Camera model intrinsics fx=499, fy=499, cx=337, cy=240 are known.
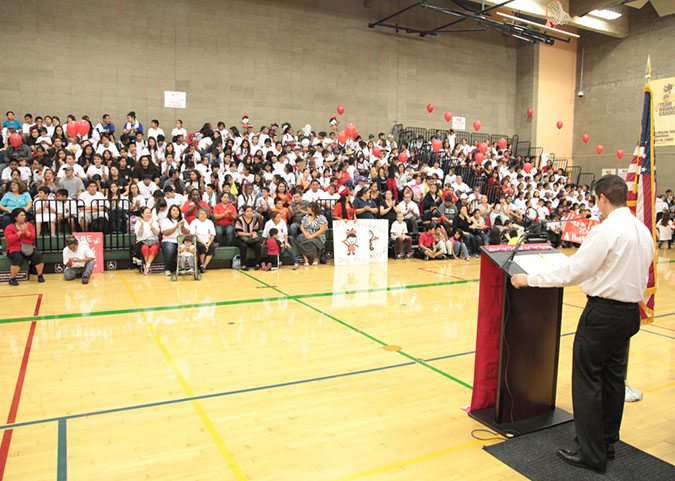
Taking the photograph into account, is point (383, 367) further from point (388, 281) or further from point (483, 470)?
point (388, 281)

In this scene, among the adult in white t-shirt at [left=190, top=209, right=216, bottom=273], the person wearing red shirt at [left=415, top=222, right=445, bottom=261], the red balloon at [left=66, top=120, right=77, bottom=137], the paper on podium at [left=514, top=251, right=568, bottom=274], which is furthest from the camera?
the red balloon at [left=66, top=120, right=77, bottom=137]

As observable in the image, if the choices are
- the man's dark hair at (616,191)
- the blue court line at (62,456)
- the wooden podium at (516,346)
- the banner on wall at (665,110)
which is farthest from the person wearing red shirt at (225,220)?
the banner on wall at (665,110)

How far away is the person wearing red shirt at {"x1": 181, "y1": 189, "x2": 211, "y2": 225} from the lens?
979 centimetres

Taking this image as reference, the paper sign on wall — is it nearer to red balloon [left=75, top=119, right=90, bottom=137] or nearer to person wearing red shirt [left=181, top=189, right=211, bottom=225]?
red balloon [left=75, top=119, right=90, bottom=137]

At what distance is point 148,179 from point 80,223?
1741 mm

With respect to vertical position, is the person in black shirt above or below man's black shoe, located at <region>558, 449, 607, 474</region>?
above

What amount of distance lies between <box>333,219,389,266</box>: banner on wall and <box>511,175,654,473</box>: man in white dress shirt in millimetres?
7836

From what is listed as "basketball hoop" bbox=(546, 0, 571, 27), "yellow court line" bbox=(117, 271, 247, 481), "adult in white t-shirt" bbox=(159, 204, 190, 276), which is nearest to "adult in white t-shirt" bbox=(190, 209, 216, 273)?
"adult in white t-shirt" bbox=(159, 204, 190, 276)

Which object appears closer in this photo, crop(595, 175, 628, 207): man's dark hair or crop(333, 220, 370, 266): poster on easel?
crop(595, 175, 628, 207): man's dark hair

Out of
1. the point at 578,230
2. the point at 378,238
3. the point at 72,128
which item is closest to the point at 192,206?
the point at 378,238

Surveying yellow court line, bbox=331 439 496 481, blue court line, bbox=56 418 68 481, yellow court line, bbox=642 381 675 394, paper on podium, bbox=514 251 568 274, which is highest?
paper on podium, bbox=514 251 568 274

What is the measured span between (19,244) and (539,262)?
819 cm

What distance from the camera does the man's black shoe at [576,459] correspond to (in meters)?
2.86

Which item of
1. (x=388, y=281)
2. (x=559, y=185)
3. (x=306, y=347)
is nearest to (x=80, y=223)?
(x=388, y=281)
